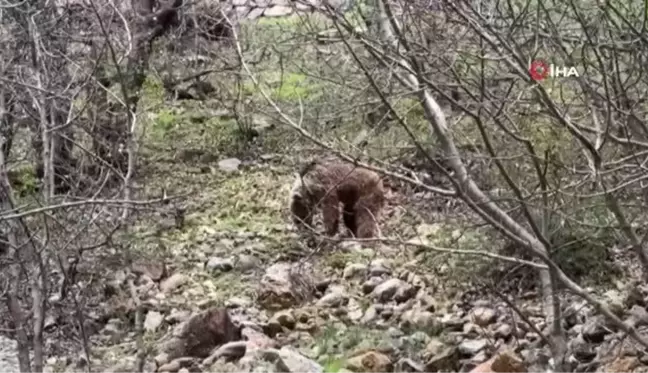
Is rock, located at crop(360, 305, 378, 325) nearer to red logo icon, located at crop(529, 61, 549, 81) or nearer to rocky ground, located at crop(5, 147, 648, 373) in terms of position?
rocky ground, located at crop(5, 147, 648, 373)

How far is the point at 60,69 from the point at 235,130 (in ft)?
13.2

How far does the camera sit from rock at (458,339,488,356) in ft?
15.3

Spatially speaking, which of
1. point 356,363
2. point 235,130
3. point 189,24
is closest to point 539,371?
point 356,363

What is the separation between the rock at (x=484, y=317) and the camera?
16.4 ft

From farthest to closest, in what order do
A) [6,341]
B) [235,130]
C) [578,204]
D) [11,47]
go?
1. [235,130]
2. [6,341]
3. [11,47]
4. [578,204]

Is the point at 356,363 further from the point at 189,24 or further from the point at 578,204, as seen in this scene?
the point at 189,24

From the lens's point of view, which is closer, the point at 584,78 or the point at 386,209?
the point at 584,78

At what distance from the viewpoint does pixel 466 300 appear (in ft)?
17.8

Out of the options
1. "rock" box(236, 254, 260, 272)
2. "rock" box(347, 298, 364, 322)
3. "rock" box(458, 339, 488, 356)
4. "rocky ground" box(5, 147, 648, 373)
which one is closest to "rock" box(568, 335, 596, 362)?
"rocky ground" box(5, 147, 648, 373)

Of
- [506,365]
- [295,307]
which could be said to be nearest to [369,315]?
[295,307]

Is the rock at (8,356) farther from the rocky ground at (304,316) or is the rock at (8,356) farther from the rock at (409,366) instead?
the rock at (409,366)

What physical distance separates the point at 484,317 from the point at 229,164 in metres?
3.91

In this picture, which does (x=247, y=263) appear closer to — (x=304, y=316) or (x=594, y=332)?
(x=304, y=316)

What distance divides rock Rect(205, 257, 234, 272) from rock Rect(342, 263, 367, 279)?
79 cm
